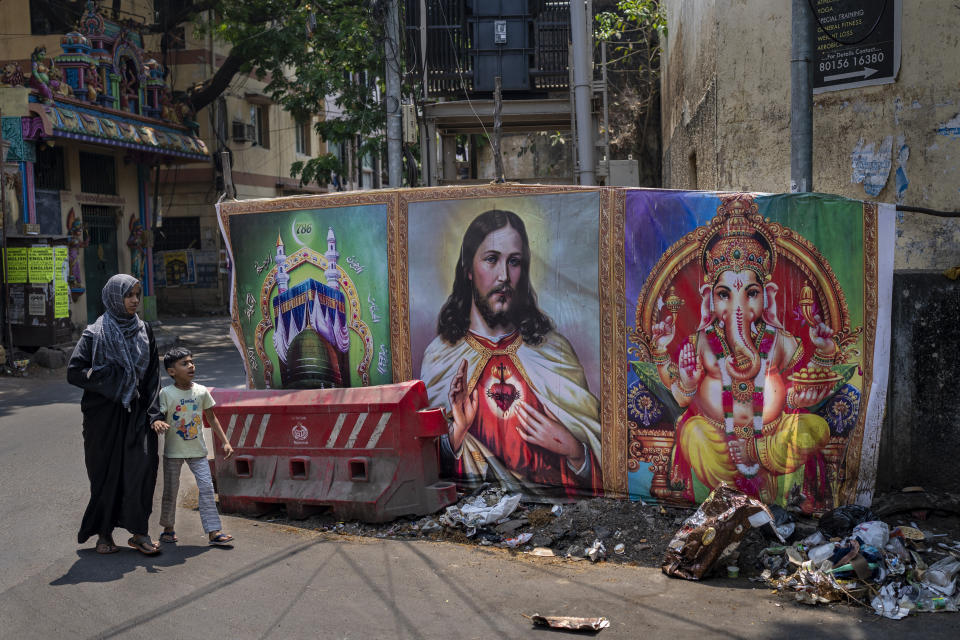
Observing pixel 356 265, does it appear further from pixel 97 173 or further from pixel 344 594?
pixel 97 173

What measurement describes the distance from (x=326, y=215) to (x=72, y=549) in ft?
10.0

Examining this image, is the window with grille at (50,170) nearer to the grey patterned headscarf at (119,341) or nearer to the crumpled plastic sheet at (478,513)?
the grey patterned headscarf at (119,341)

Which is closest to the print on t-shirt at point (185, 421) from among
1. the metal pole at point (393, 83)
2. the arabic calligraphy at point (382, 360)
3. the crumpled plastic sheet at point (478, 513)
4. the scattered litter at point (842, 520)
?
the arabic calligraphy at point (382, 360)

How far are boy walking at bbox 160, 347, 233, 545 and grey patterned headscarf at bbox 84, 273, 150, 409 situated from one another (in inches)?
9.1

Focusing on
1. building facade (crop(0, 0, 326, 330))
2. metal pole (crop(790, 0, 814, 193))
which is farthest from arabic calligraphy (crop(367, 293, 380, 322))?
building facade (crop(0, 0, 326, 330))

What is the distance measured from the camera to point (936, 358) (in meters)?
6.07

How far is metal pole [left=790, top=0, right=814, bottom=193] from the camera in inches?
251

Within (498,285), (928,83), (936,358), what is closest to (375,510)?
(498,285)

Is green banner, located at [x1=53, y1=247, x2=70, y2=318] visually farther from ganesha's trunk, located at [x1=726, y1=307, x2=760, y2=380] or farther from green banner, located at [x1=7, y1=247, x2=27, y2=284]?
ganesha's trunk, located at [x1=726, y1=307, x2=760, y2=380]

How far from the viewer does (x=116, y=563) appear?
5512 mm

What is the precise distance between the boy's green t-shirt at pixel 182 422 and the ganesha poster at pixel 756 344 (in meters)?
2.98

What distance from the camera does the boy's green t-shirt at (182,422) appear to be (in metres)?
5.95

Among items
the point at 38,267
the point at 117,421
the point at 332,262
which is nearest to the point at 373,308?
the point at 332,262

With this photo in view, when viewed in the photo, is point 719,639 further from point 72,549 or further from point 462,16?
point 462,16
